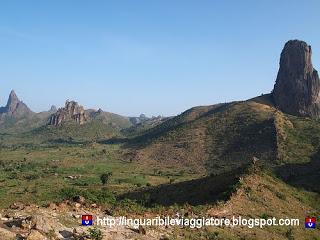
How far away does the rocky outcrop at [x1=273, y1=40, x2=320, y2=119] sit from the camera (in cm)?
12338

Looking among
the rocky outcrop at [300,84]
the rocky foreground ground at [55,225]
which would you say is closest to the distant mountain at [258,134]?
the rocky outcrop at [300,84]

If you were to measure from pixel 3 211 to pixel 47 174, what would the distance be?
72.7 meters

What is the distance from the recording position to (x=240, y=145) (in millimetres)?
106812

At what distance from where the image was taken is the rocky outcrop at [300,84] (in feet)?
405

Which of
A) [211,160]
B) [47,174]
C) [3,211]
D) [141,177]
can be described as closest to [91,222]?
[3,211]

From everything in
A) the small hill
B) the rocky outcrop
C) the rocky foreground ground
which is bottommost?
the rocky foreground ground

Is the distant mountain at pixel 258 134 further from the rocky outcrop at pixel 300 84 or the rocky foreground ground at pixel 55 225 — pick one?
the rocky foreground ground at pixel 55 225

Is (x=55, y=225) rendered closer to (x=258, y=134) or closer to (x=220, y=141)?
(x=258, y=134)

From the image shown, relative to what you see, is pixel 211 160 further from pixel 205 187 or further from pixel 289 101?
pixel 205 187

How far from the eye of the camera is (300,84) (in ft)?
406

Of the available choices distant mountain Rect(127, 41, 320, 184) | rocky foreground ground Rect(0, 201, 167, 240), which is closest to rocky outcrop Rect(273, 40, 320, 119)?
distant mountain Rect(127, 41, 320, 184)

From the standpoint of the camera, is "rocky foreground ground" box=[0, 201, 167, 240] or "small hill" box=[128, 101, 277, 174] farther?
"small hill" box=[128, 101, 277, 174]

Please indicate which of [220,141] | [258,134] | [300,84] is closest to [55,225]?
[258,134]

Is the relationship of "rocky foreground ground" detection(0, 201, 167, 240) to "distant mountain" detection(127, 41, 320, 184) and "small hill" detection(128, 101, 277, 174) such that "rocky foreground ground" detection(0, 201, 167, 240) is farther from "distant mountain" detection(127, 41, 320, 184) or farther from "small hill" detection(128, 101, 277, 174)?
"small hill" detection(128, 101, 277, 174)
